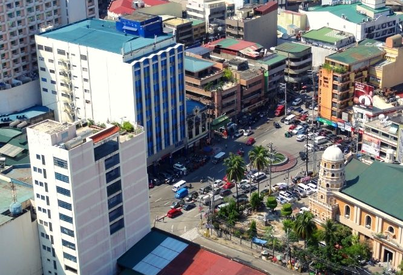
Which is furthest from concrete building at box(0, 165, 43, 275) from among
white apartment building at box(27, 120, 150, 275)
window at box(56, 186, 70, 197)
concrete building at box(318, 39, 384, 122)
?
concrete building at box(318, 39, 384, 122)

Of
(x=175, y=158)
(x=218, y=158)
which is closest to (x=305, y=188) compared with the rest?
(x=218, y=158)

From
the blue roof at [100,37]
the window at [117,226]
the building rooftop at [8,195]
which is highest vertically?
the blue roof at [100,37]

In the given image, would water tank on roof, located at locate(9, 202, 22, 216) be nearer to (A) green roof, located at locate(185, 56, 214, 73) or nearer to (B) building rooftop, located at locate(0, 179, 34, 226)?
(B) building rooftop, located at locate(0, 179, 34, 226)

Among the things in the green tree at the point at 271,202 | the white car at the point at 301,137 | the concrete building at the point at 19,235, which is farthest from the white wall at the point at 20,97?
the green tree at the point at 271,202

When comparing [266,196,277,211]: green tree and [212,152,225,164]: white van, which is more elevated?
[266,196,277,211]: green tree

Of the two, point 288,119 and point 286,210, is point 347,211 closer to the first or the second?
point 286,210

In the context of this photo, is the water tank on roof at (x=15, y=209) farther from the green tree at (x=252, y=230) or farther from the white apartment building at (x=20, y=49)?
the white apartment building at (x=20, y=49)
